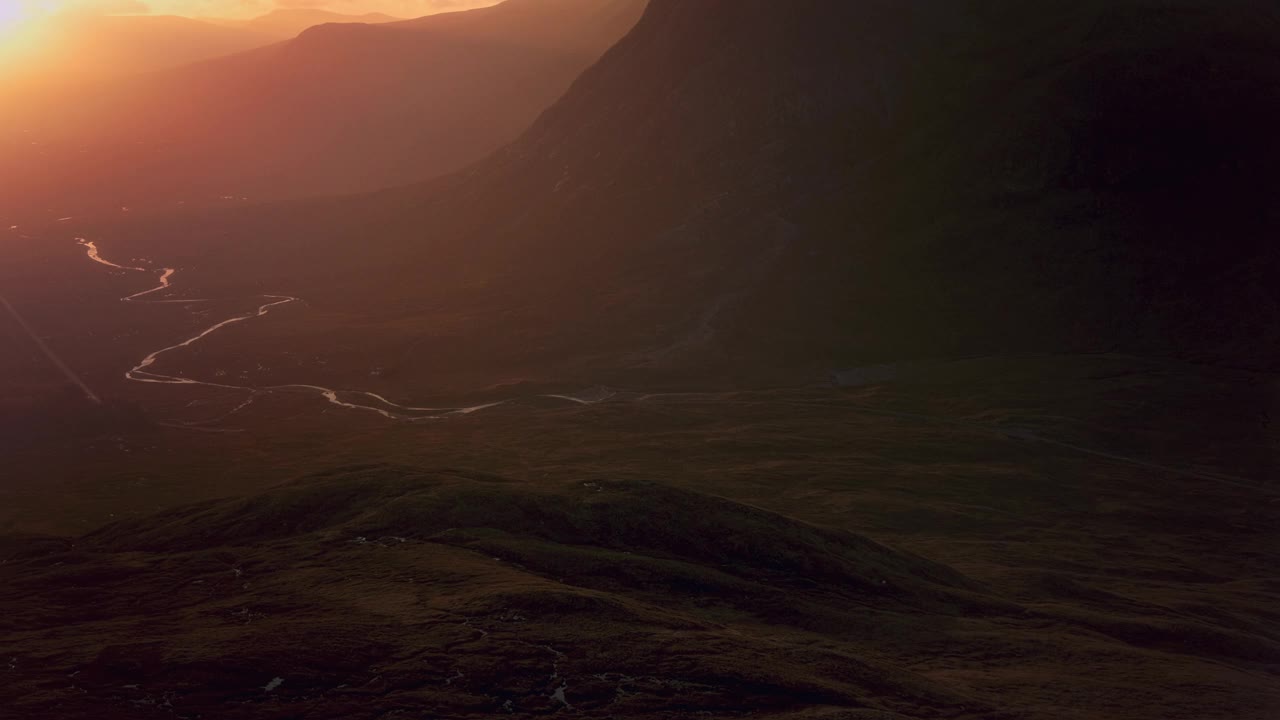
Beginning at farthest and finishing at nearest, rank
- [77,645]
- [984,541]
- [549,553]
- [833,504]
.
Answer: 1. [833,504]
2. [984,541]
3. [549,553]
4. [77,645]

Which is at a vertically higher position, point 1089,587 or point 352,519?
point 352,519

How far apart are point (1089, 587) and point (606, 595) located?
6866 centimetres

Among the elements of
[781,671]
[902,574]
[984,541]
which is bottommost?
[984,541]

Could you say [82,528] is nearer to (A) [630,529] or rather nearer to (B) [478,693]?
(A) [630,529]

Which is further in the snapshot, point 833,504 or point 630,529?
point 833,504

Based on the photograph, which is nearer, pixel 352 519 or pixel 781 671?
pixel 781 671

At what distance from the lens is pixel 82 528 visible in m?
171

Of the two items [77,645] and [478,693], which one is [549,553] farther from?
[77,645]

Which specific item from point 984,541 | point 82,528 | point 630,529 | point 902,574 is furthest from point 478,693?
point 82,528

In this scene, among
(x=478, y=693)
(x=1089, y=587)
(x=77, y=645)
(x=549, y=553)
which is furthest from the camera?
(x=1089, y=587)

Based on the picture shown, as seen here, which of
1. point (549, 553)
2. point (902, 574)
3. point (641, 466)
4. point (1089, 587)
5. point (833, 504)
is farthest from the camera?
point (641, 466)

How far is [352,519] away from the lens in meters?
128

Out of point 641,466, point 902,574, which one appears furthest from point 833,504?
point 902,574

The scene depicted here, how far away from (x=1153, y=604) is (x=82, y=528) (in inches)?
6146
